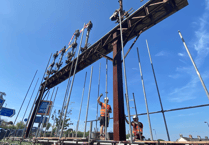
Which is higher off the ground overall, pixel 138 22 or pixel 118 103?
pixel 138 22

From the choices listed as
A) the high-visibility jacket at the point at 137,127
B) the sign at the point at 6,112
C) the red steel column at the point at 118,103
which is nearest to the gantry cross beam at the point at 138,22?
the red steel column at the point at 118,103

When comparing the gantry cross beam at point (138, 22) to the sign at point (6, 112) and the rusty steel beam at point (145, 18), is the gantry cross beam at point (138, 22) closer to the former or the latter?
the rusty steel beam at point (145, 18)

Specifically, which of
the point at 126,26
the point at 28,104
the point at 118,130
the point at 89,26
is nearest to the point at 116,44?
the point at 126,26

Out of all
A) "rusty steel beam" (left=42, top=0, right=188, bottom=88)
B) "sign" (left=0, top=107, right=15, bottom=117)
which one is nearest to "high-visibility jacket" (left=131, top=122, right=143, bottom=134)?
"rusty steel beam" (left=42, top=0, right=188, bottom=88)

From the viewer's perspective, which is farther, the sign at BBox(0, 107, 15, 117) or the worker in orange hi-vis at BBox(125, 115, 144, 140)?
the sign at BBox(0, 107, 15, 117)

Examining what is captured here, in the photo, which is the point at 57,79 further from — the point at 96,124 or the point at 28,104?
the point at 96,124

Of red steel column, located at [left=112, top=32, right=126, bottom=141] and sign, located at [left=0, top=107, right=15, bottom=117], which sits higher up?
sign, located at [left=0, top=107, right=15, bottom=117]

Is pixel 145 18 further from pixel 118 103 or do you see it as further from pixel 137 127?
pixel 137 127

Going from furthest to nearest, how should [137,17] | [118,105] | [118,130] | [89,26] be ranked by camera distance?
1. [89,26]
2. [137,17]
3. [118,105]
4. [118,130]

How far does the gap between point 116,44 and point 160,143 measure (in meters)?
5.44

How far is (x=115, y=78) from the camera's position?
232 inches

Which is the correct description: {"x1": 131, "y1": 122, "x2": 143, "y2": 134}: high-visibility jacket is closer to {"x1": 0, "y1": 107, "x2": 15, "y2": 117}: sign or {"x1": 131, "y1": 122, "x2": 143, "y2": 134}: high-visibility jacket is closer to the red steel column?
the red steel column

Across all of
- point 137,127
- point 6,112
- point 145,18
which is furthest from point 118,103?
point 6,112

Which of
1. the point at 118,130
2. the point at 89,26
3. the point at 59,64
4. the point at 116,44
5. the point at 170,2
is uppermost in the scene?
the point at 89,26
